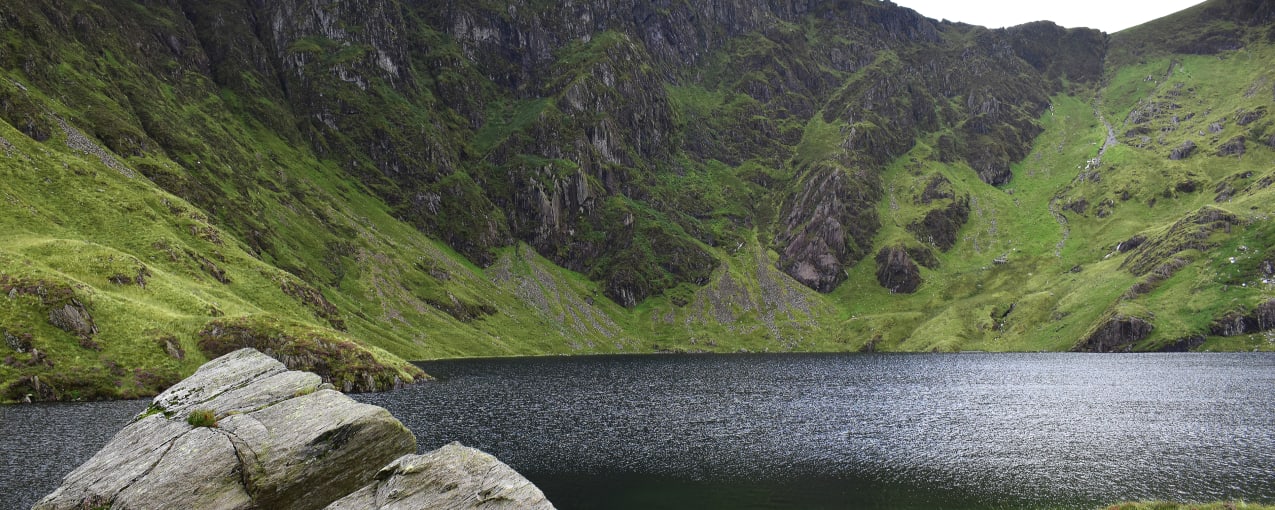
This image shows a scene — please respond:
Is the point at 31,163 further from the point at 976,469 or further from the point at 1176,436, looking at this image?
the point at 1176,436

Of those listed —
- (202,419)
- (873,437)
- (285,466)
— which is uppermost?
(202,419)

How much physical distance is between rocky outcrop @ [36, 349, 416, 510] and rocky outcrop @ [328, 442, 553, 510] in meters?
4.45

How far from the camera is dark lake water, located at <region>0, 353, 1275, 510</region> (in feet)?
166

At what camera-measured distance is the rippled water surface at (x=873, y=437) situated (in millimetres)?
51250

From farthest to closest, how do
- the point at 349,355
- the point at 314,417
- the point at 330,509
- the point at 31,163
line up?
the point at 31,163, the point at 349,355, the point at 314,417, the point at 330,509

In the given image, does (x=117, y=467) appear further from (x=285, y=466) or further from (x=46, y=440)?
(x=46, y=440)

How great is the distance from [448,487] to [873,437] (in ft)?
203

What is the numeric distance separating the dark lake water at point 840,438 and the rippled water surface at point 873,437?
1.05ft

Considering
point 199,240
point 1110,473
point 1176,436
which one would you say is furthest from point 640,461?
point 199,240

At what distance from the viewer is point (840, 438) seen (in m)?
72.5

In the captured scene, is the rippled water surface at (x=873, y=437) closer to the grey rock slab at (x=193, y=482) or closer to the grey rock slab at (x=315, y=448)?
the grey rock slab at (x=315, y=448)

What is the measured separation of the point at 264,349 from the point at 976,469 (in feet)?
385

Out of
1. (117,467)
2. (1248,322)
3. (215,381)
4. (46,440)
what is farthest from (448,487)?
(1248,322)

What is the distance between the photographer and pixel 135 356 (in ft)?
329
